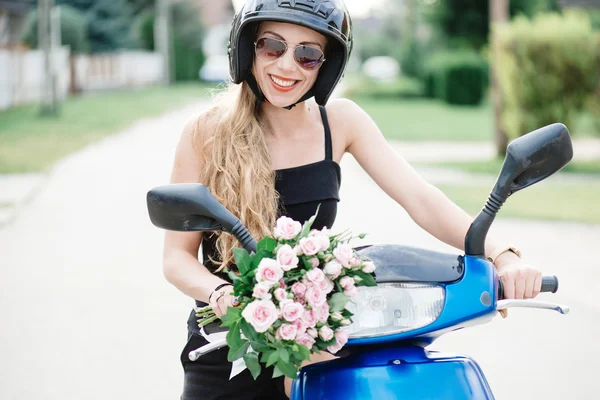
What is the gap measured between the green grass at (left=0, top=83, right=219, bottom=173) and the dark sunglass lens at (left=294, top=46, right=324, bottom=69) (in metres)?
7.57

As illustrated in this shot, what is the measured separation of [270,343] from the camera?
5.84 feet

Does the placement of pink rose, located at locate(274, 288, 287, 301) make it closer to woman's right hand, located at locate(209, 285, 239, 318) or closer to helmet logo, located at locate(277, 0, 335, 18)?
woman's right hand, located at locate(209, 285, 239, 318)

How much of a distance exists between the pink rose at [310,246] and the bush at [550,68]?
14.9 metres

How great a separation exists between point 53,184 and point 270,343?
11961 millimetres

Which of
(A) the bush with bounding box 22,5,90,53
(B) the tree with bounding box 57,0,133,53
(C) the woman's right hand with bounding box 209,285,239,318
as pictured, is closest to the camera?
(C) the woman's right hand with bounding box 209,285,239,318

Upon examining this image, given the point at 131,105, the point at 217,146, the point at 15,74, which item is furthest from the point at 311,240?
the point at 131,105

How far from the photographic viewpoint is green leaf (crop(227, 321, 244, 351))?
5.88 ft

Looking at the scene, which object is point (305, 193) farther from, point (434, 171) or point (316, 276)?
point (434, 171)

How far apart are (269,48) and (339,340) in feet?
3.03

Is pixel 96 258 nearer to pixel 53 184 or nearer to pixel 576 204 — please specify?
pixel 53 184

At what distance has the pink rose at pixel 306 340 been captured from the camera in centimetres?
177

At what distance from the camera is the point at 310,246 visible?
5.87 ft

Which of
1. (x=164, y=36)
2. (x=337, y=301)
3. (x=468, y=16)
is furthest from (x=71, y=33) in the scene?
(x=337, y=301)

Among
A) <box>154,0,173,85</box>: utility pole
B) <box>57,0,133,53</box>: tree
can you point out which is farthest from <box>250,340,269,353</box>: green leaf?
<box>154,0,173,85</box>: utility pole
